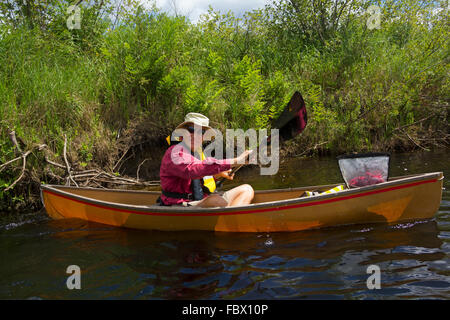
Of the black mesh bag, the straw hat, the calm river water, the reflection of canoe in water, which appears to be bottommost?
the calm river water

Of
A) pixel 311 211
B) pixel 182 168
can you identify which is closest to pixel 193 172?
pixel 182 168

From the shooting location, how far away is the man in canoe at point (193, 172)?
393 centimetres

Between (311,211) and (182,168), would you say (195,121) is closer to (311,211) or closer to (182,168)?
(182,168)

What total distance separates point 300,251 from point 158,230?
1.90 metres

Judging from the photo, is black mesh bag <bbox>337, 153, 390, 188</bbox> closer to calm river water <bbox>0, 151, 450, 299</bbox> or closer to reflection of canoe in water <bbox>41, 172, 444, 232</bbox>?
reflection of canoe in water <bbox>41, 172, 444, 232</bbox>

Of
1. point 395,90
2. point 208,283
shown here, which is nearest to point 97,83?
point 208,283

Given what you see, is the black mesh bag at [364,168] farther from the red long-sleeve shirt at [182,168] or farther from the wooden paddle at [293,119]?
the red long-sleeve shirt at [182,168]

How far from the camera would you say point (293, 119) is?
4.84m

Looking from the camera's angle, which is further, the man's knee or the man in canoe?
the man's knee

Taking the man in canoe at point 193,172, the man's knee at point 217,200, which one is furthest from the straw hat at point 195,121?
the man's knee at point 217,200

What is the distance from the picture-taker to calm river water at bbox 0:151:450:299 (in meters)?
2.84

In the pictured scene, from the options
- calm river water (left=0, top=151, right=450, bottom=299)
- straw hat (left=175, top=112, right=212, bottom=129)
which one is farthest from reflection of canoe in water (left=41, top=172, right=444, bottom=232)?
straw hat (left=175, top=112, right=212, bottom=129)
